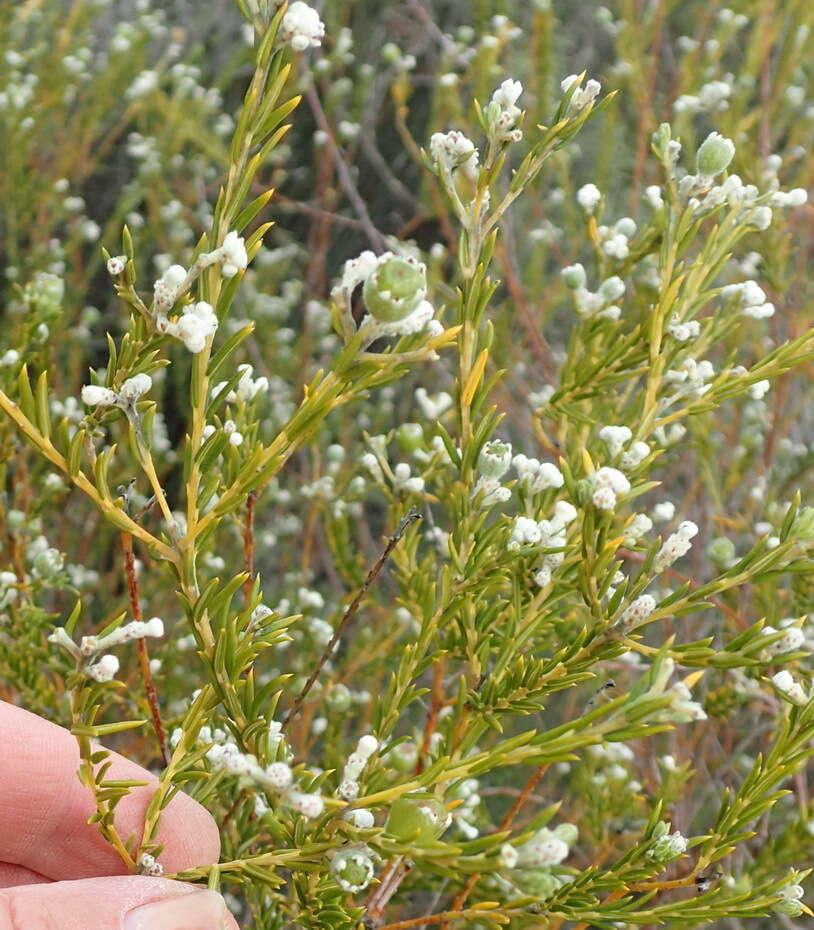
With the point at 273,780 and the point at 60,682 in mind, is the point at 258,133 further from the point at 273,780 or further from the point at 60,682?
the point at 60,682

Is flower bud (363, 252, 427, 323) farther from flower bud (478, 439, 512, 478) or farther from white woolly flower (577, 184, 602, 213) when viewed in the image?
white woolly flower (577, 184, 602, 213)

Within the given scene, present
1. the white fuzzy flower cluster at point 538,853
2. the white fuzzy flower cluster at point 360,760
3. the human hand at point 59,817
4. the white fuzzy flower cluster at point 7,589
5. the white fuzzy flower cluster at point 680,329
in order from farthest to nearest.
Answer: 1. the white fuzzy flower cluster at point 7,589
2. the human hand at point 59,817
3. the white fuzzy flower cluster at point 680,329
4. the white fuzzy flower cluster at point 360,760
5. the white fuzzy flower cluster at point 538,853

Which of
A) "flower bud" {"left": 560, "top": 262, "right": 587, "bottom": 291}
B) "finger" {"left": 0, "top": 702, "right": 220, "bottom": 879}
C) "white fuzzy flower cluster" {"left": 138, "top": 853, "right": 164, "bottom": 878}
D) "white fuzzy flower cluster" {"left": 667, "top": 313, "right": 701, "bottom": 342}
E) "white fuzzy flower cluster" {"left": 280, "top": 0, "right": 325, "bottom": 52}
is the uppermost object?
"white fuzzy flower cluster" {"left": 280, "top": 0, "right": 325, "bottom": 52}

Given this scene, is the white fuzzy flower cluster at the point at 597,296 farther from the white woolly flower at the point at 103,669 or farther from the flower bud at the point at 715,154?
the white woolly flower at the point at 103,669

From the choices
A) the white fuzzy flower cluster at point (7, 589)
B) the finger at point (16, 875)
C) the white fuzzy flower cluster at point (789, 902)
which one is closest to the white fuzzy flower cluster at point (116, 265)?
the white fuzzy flower cluster at point (7, 589)

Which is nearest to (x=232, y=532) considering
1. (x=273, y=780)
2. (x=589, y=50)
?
(x=273, y=780)

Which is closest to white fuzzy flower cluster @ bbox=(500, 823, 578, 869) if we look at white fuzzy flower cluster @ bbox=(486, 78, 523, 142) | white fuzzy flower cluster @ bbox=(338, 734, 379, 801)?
white fuzzy flower cluster @ bbox=(338, 734, 379, 801)

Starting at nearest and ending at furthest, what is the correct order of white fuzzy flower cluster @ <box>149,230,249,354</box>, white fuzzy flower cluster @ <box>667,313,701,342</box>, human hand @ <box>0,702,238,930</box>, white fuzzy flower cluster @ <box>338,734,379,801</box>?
white fuzzy flower cluster @ <box>149,230,249,354</box>, white fuzzy flower cluster @ <box>338,734,379,801</box>, white fuzzy flower cluster @ <box>667,313,701,342</box>, human hand @ <box>0,702,238,930</box>
